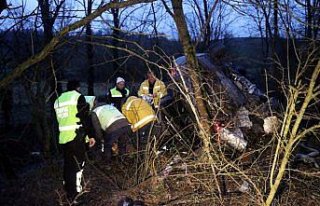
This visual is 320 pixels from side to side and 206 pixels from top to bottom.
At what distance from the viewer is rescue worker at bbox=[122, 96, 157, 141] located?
7.57 meters

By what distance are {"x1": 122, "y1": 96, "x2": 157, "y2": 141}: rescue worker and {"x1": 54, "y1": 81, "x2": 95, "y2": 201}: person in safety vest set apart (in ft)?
4.02

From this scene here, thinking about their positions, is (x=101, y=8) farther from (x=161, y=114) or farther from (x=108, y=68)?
(x=108, y=68)

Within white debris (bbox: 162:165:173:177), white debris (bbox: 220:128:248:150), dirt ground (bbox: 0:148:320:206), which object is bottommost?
dirt ground (bbox: 0:148:320:206)

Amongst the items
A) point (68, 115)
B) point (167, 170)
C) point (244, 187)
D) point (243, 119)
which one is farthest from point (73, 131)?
point (243, 119)

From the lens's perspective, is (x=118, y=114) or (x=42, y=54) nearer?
(x=42, y=54)

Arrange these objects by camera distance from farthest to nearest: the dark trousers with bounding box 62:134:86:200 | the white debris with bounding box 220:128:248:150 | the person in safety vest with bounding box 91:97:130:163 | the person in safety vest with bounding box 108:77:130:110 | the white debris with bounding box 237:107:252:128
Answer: the person in safety vest with bounding box 108:77:130:110
the white debris with bounding box 237:107:252:128
the white debris with bounding box 220:128:248:150
the person in safety vest with bounding box 91:97:130:163
the dark trousers with bounding box 62:134:86:200

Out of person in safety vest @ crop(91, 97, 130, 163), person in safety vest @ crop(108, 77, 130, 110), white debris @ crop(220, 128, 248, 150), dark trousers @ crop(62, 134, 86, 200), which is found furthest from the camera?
person in safety vest @ crop(108, 77, 130, 110)

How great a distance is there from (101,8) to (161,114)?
352cm

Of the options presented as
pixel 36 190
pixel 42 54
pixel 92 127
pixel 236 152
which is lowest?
pixel 36 190

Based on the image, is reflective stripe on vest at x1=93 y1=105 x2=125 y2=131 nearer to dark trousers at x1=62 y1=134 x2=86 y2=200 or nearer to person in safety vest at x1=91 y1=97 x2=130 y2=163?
person in safety vest at x1=91 y1=97 x2=130 y2=163

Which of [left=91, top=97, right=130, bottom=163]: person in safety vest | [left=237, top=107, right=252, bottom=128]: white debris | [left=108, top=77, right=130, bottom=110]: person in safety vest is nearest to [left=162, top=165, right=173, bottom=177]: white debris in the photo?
[left=91, top=97, right=130, bottom=163]: person in safety vest

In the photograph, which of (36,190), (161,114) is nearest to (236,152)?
(161,114)

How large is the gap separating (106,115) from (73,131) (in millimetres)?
817

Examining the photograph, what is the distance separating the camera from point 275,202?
18.6ft
